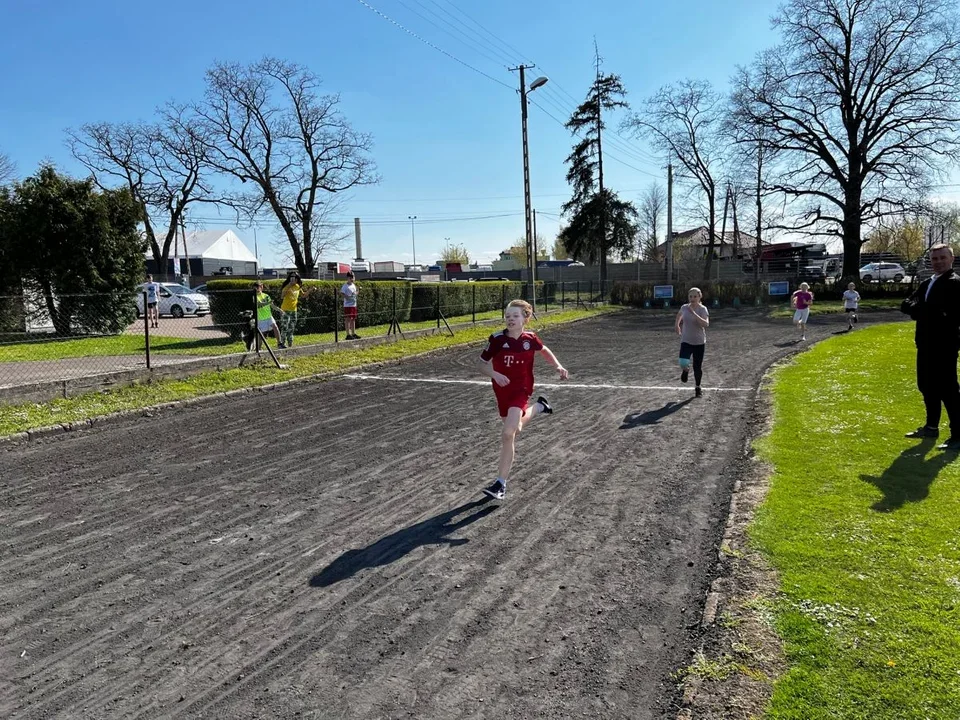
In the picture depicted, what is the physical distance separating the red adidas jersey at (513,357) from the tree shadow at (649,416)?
3.07m

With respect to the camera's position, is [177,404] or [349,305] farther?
[349,305]

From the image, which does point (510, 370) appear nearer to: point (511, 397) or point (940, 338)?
point (511, 397)

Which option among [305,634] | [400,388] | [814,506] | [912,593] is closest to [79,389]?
[400,388]

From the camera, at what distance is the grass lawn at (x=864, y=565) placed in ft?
8.83

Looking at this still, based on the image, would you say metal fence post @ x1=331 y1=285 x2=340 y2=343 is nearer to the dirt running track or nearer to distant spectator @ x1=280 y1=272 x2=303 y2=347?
distant spectator @ x1=280 y1=272 x2=303 y2=347

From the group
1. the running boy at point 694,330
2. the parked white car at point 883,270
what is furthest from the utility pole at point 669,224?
the running boy at point 694,330

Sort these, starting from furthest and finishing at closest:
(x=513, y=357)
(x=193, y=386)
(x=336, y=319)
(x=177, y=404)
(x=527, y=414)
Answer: (x=336, y=319) → (x=193, y=386) → (x=177, y=404) → (x=527, y=414) → (x=513, y=357)

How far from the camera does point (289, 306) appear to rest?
1445 centimetres

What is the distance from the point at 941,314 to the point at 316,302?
51.6 ft

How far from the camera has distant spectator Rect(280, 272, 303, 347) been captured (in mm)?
14273

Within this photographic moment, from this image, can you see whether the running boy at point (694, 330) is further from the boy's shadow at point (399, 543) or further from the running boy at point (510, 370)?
the boy's shadow at point (399, 543)

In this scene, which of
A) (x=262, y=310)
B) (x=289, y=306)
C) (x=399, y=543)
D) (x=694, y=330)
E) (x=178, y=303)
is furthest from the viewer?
(x=178, y=303)

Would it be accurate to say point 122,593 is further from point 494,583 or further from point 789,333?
point 789,333

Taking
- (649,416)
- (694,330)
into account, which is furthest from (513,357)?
(694,330)
